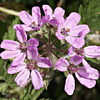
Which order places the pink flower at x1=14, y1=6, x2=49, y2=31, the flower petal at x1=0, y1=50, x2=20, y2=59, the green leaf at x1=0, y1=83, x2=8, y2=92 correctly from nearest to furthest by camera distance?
1. the flower petal at x1=0, y1=50, x2=20, y2=59
2. the pink flower at x1=14, y1=6, x2=49, y2=31
3. the green leaf at x1=0, y1=83, x2=8, y2=92

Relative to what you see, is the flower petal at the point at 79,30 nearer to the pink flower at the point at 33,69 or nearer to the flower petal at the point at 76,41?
the flower petal at the point at 76,41

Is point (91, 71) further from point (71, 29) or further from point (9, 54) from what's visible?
point (9, 54)

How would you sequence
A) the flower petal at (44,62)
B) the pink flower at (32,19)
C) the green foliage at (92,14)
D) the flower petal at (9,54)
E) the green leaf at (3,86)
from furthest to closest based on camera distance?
1. the green leaf at (3,86)
2. the green foliage at (92,14)
3. the pink flower at (32,19)
4. the flower petal at (9,54)
5. the flower petal at (44,62)

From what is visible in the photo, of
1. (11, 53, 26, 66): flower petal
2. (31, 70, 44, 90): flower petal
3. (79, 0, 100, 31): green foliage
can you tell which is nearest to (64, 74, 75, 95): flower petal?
(31, 70, 44, 90): flower petal

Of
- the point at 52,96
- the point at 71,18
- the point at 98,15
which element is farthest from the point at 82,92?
the point at 71,18

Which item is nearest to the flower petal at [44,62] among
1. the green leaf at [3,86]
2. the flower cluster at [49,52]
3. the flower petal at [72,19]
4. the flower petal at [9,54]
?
the flower cluster at [49,52]

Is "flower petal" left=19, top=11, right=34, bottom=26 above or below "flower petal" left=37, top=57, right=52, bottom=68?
above

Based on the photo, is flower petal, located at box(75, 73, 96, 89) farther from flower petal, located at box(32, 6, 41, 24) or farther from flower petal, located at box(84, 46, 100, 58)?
flower petal, located at box(32, 6, 41, 24)

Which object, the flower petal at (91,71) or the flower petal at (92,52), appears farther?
the flower petal at (92,52)

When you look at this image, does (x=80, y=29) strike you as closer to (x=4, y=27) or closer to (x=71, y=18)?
(x=71, y=18)
